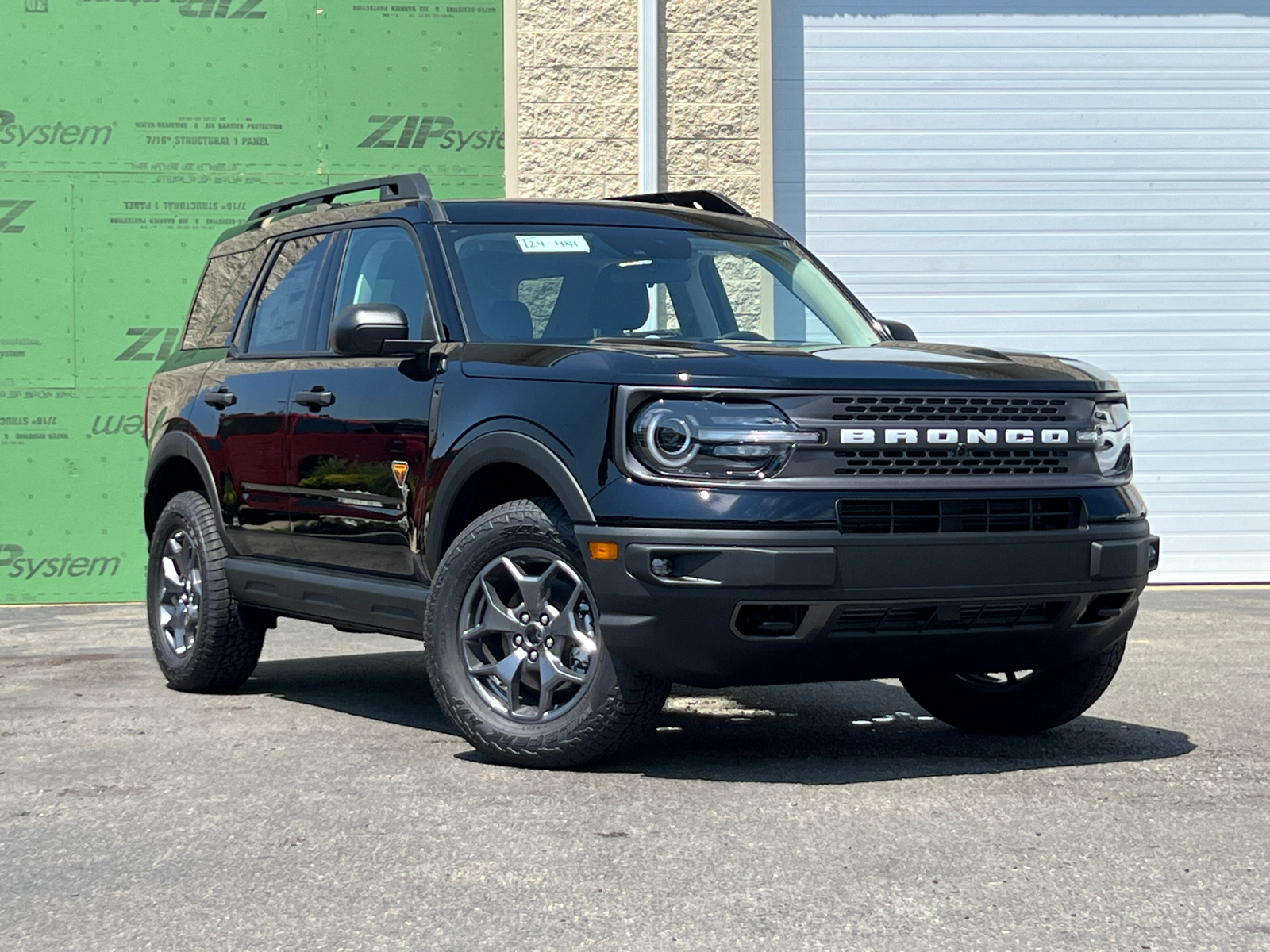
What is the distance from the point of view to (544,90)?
13.1 m

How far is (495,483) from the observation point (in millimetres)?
6035

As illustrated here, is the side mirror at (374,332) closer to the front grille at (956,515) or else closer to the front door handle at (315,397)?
the front door handle at (315,397)

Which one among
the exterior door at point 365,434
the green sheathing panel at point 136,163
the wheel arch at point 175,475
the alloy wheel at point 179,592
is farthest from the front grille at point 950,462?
the green sheathing panel at point 136,163

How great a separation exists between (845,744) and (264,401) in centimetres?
266

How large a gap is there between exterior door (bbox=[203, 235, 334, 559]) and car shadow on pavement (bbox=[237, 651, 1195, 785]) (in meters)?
0.81

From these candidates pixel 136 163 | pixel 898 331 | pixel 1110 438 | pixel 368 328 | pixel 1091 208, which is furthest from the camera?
pixel 1091 208

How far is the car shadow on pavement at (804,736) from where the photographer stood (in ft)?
18.9

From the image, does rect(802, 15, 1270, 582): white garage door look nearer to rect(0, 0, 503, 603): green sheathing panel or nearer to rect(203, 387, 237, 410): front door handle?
rect(0, 0, 503, 603): green sheathing panel

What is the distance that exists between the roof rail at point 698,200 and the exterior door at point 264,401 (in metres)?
1.34

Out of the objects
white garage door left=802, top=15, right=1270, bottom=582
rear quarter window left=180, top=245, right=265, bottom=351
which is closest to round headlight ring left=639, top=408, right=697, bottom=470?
rear quarter window left=180, top=245, right=265, bottom=351

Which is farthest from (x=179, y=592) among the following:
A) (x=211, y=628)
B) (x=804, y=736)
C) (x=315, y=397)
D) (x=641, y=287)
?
(x=804, y=736)

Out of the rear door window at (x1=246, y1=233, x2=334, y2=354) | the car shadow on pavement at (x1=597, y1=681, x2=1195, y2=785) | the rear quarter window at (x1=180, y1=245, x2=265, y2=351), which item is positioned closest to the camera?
the car shadow on pavement at (x1=597, y1=681, x2=1195, y2=785)

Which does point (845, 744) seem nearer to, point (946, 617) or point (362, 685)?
point (946, 617)

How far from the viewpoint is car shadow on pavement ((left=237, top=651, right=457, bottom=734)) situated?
7175 millimetres
